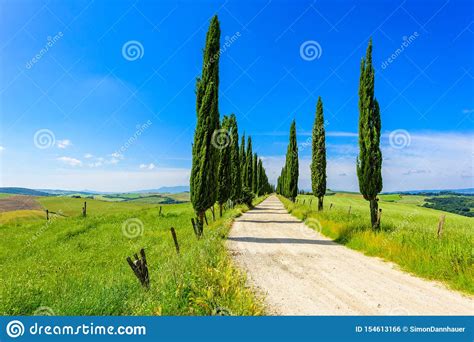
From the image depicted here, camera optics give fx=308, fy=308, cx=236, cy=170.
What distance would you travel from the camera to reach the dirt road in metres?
6.09

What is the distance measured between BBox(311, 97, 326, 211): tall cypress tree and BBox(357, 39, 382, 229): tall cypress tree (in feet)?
40.1

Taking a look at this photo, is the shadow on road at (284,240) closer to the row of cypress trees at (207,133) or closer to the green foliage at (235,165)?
the row of cypress trees at (207,133)

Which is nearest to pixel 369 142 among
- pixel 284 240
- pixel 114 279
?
pixel 284 240

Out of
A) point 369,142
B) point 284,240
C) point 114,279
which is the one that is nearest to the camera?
point 114,279

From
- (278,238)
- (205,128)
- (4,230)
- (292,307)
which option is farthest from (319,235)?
(4,230)

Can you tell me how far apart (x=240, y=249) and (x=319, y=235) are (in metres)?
5.57

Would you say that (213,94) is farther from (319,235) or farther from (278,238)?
(319,235)

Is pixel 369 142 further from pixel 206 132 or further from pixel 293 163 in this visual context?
pixel 293 163

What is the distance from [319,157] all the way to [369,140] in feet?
45.3

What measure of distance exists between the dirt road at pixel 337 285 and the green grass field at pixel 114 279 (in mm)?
803

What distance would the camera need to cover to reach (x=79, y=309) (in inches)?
260

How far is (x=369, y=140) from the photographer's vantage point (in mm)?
16203

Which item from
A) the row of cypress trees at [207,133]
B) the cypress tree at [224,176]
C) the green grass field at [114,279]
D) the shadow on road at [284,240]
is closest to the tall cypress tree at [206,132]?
the row of cypress trees at [207,133]

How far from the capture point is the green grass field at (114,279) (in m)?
6.12
